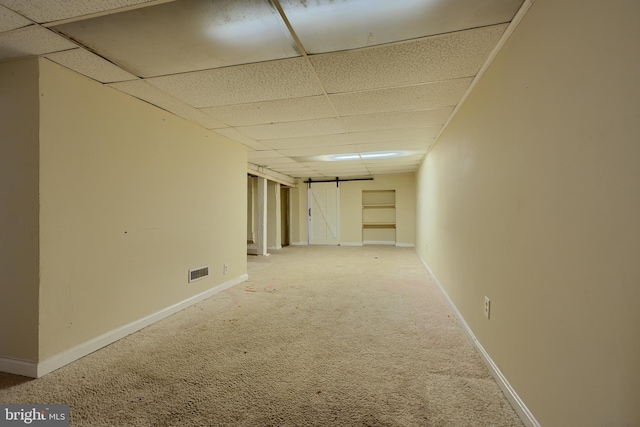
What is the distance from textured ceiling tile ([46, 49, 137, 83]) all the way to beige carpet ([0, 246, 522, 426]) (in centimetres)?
209

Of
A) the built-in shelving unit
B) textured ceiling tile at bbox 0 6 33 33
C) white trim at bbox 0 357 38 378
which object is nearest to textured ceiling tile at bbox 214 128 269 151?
textured ceiling tile at bbox 0 6 33 33

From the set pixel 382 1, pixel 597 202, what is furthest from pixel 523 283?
pixel 382 1

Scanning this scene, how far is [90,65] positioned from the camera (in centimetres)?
188

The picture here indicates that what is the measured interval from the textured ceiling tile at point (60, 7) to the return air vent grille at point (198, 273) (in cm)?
242

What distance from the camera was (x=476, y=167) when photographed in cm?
208

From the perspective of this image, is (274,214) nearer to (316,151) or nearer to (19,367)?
(316,151)

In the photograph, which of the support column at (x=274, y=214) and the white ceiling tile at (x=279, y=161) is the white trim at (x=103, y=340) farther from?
the support column at (x=274, y=214)

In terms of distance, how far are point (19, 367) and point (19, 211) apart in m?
1.02

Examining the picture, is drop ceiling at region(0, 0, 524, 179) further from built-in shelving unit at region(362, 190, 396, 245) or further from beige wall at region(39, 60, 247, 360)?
built-in shelving unit at region(362, 190, 396, 245)

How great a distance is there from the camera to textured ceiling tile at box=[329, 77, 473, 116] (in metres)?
2.26

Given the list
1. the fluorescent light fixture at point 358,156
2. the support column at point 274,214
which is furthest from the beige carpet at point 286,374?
the support column at point 274,214

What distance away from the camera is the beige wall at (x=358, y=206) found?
8031mm

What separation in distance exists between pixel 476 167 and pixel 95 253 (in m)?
3.03
